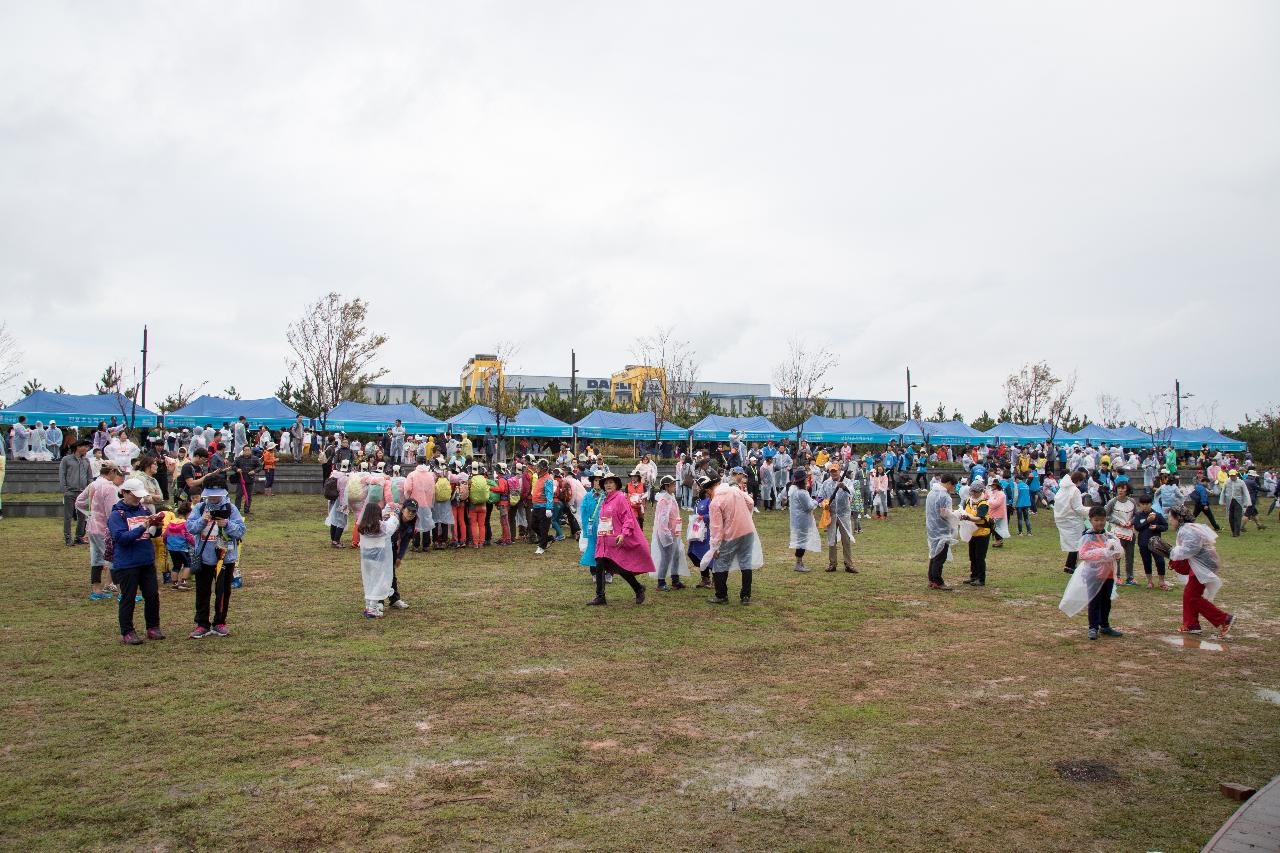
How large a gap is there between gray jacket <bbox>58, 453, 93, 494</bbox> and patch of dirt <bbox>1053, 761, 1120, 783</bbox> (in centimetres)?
1573

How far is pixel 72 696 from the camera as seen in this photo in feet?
22.8

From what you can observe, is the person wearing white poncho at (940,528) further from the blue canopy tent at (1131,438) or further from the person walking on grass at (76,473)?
the blue canopy tent at (1131,438)

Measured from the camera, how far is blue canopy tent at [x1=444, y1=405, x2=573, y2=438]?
1310 inches

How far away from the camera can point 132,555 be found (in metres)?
8.48

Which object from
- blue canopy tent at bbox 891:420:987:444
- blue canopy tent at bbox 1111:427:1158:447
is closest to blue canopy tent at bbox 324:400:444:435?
blue canopy tent at bbox 891:420:987:444

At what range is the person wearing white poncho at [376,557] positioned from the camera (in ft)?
33.1

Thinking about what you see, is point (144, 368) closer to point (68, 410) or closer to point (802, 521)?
point (68, 410)

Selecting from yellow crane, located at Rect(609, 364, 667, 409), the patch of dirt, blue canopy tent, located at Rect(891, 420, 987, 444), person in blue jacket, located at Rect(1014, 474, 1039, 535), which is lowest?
the patch of dirt

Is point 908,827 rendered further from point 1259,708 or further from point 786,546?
point 786,546

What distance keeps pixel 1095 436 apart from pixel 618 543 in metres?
38.5

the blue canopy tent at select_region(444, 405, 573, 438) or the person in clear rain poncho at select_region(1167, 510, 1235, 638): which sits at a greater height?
the blue canopy tent at select_region(444, 405, 573, 438)

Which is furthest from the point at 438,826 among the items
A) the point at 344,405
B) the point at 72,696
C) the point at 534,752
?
the point at 344,405

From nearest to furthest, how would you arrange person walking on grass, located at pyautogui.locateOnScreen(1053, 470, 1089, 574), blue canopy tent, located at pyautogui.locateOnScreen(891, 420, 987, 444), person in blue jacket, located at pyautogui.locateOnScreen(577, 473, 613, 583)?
person in blue jacket, located at pyautogui.locateOnScreen(577, 473, 613, 583), person walking on grass, located at pyautogui.locateOnScreen(1053, 470, 1089, 574), blue canopy tent, located at pyautogui.locateOnScreen(891, 420, 987, 444)

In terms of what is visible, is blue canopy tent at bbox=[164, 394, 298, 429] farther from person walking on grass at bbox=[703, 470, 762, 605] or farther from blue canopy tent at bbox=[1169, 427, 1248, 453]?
blue canopy tent at bbox=[1169, 427, 1248, 453]
